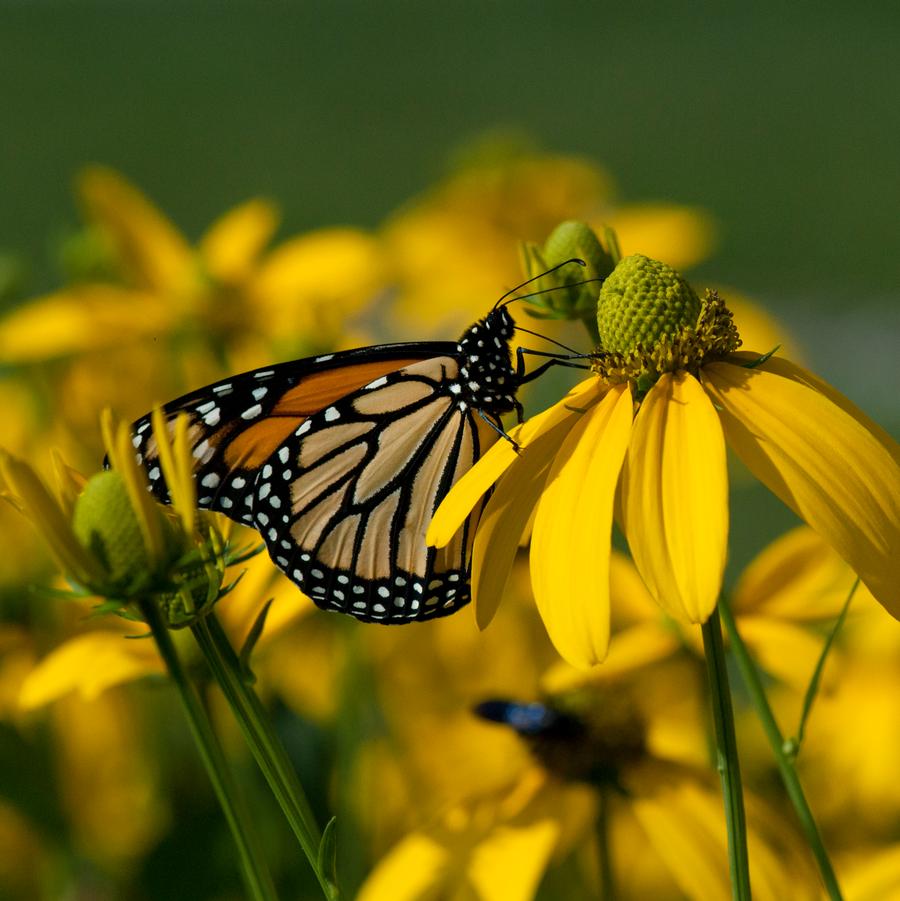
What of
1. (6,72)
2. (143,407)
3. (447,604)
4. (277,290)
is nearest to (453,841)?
(447,604)

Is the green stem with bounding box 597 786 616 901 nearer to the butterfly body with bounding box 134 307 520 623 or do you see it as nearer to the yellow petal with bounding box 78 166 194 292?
the butterfly body with bounding box 134 307 520 623

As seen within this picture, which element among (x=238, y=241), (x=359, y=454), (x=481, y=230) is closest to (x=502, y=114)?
(x=481, y=230)

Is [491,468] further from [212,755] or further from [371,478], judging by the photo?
[371,478]

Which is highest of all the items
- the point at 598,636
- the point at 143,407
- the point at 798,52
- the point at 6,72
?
the point at 6,72

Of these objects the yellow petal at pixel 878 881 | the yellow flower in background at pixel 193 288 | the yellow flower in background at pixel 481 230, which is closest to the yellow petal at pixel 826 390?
the yellow petal at pixel 878 881

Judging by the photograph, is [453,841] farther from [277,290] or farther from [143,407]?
[277,290]
